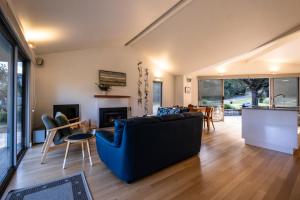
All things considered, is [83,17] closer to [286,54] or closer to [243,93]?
[286,54]

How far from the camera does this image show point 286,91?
300 inches

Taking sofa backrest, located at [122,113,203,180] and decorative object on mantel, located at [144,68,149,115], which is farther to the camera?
decorative object on mantel, located at [144,68,149,115]

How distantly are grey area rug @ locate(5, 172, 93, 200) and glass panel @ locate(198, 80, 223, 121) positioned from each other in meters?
7.21

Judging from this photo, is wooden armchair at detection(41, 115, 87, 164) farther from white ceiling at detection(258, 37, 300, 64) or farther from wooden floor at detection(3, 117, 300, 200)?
white ceiling at detection(258, 37, 300, 64)

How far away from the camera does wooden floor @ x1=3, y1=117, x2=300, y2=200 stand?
6.49 ft

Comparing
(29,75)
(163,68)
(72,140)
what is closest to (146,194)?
(72,140)

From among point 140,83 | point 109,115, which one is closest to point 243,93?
point 140,83

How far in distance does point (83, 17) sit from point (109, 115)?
342cm

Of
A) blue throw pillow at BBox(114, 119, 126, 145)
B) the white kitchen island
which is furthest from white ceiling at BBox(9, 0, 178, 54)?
the white kitchen island

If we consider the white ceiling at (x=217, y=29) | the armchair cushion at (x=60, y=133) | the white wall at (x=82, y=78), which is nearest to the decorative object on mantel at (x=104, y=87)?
the white wall at (x=82, y=78)

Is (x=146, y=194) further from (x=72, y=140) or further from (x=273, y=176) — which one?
(x=273, y=176)

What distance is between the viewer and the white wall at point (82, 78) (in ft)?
15.5

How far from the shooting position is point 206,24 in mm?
4145

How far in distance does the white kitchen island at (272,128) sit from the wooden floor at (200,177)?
0.26 meters
